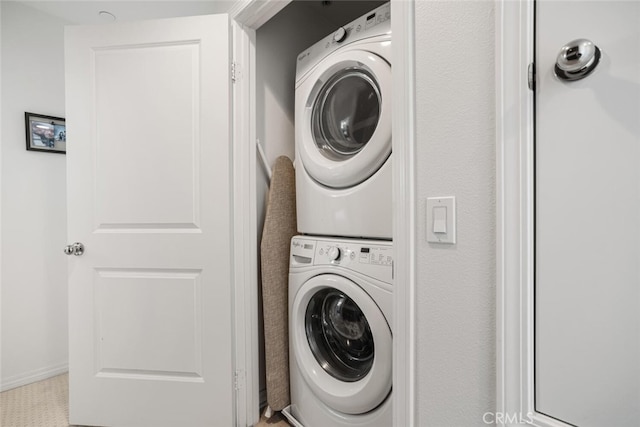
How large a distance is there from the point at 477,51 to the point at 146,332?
1.70 metres

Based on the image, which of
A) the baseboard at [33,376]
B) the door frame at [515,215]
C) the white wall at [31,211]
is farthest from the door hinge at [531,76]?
the baseboard at [33,376]

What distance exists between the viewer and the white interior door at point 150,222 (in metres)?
1.46

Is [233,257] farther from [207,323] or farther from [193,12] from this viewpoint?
[193,12]

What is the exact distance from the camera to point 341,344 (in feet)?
4.61

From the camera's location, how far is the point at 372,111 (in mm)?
1311

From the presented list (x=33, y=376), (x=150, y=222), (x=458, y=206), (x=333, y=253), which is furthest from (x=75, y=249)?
(x=458, y=206)

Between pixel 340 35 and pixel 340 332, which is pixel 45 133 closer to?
pixel 340 35

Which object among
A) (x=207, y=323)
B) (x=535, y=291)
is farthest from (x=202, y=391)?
(x=535, y=291)

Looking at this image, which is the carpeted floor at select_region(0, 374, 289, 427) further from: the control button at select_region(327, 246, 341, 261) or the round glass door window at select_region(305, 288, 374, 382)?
the control button at select_region(327, 246, 341, 261)

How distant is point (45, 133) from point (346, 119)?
1955mm

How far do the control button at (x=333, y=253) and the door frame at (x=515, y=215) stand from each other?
71 cm

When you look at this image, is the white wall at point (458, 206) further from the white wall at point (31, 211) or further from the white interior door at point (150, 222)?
the white wall at point (31, 211)

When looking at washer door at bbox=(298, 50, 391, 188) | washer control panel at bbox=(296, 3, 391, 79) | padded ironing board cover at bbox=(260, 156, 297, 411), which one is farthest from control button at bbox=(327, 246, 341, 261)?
washer control panel at bbox=(296, 3, 391, 79)

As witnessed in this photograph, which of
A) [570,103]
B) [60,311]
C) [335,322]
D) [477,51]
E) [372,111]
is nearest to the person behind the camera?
[570,103]
